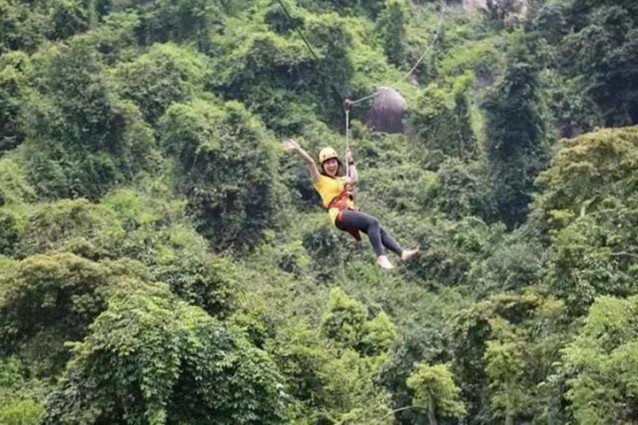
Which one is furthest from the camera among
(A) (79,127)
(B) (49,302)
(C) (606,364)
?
(A) (79,127)

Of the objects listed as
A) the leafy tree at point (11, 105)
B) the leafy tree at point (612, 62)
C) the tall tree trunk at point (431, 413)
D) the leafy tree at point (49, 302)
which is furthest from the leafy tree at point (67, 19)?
the tall tree trunk at point (431, 413)

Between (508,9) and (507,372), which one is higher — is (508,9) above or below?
below

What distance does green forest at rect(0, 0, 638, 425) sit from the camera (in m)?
12.4

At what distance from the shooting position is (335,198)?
8805 millimetres

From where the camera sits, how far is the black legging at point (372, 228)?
27.9 feet

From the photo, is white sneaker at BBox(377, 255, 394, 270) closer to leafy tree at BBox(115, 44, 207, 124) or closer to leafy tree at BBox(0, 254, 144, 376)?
leafy tree at BBox(0, 254, 144, 376)

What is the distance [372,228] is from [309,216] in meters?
16.6

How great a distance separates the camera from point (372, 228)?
854cm

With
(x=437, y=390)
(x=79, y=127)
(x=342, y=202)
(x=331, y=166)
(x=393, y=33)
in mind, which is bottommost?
(x=393, y=33)

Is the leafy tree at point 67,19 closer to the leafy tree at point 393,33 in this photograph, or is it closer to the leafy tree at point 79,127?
the leafy tree at point 79,127

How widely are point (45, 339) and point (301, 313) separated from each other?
23.2ft

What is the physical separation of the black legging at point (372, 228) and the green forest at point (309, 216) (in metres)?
2.27

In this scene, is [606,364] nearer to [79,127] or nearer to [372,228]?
[372,228]

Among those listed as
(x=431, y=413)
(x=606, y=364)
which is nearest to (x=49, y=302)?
(x=431, y=413)
